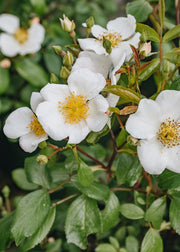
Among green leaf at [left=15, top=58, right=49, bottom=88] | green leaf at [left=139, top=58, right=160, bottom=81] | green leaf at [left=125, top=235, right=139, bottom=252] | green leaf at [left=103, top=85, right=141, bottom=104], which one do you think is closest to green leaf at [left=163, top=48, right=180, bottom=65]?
green leaf at [left=139, top=58, right=160, bottom=81]

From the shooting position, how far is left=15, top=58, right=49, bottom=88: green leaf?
1188 millimetres

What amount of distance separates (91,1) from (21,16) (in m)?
0.40

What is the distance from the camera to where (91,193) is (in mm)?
629

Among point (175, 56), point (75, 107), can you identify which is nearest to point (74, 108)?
point (75, 107)

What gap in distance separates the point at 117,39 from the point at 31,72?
2.17 ft

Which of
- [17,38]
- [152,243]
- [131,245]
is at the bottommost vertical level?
[131,245]

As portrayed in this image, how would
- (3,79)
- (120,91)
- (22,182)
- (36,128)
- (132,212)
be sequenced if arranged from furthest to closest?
(3,79) < (22,182) < (132,212) < (36,128) < (120,91)

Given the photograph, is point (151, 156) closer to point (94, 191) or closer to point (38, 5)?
point (94, 191)

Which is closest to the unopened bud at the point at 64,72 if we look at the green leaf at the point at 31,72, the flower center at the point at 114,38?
the flower center at the point at 114,38

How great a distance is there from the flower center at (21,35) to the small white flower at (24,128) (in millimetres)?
750

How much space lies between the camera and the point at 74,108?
55 centimetres

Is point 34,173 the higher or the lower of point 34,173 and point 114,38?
the lower

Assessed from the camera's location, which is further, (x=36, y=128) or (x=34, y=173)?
(x=34, y=173)

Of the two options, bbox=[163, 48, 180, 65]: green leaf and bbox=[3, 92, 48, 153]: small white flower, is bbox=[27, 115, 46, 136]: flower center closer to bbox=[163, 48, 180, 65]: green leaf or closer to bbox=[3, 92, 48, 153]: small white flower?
bbox=[3, 92, 48, 153]: small white flower
